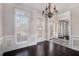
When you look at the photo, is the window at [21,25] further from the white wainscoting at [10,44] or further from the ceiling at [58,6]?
the ceiling at [58,6]

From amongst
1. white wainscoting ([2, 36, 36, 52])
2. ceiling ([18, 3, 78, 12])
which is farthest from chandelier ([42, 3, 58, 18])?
white wainscoting ([2, 36, 36, 52])

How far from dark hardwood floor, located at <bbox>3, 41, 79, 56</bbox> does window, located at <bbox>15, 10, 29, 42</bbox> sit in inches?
10.5

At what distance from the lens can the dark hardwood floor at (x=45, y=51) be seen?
1907mm

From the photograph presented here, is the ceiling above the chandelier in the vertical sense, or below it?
above

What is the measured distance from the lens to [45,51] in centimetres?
196

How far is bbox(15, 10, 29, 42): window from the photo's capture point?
1.93m

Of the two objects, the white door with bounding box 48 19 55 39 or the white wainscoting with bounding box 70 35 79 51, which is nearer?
the white wainscoting with bounding box 70 35 79 51

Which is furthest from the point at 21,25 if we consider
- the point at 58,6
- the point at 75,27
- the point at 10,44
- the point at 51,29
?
the point at 75,27

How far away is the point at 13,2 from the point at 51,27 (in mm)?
1008

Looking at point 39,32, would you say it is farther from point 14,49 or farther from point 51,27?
point 14,49

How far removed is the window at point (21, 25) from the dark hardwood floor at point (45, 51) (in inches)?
10.5

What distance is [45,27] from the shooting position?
206 centimetres

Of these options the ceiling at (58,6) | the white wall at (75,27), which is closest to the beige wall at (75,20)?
the white wall at (75,27)

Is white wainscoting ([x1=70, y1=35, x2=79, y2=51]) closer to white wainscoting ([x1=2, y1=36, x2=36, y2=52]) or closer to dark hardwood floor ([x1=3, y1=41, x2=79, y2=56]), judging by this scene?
dark hardwood floor ([x1=3, y1=41, x2=79, y2=56])
